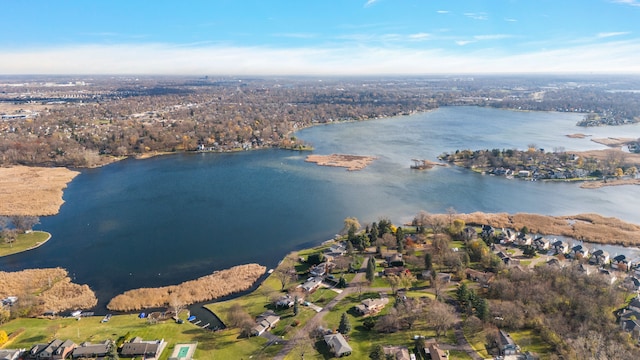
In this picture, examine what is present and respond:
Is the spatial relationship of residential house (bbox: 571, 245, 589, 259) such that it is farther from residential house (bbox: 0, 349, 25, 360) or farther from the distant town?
the distant town

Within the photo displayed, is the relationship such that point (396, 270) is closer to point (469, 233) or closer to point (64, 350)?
point (469, 233)

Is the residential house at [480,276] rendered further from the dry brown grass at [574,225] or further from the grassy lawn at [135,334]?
the grassy lawn at [135,334]

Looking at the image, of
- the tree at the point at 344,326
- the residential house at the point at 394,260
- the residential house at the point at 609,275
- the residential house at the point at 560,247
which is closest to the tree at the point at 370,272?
the residential house at the point at 394,260

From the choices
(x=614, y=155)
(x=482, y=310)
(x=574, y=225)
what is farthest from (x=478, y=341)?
(x=614, y=155)

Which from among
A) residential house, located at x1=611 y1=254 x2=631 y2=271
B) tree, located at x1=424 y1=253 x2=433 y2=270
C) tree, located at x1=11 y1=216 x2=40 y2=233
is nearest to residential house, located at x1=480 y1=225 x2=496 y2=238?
residential house, located at x1=611 y1=254 x2=631 y2=271

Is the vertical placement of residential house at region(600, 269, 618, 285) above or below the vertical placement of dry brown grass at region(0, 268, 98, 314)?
above
